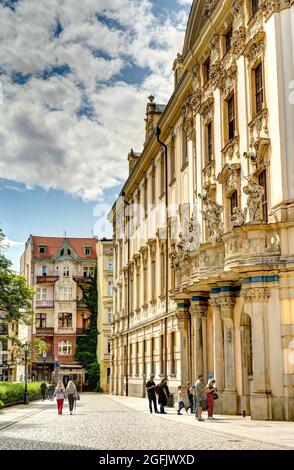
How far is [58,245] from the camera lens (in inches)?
3738

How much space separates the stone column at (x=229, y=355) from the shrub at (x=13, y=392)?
15435mm

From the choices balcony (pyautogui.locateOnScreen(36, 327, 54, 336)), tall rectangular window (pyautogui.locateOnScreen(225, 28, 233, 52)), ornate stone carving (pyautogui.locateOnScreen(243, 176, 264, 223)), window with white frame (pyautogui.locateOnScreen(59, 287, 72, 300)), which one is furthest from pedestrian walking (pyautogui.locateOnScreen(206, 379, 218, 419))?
window with white frame (pyautogui.locateOnScreen(59, 287, 72, 300))

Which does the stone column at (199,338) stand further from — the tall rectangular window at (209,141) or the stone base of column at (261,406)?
the stone base of column at (261,406)

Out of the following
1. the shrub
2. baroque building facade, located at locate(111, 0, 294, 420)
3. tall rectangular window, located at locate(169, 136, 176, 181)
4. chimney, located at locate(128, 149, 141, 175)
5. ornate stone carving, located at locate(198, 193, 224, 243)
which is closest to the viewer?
baroque building facade, located at locate(111, 0, 294, 420)

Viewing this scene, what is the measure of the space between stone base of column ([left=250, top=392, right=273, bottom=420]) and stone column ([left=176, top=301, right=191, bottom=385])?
9316mm

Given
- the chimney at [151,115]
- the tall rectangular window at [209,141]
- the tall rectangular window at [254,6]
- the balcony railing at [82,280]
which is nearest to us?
the tall rectangular window at [254,6]

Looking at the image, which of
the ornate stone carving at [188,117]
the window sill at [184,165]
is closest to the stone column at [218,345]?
the window sill at [184,165]

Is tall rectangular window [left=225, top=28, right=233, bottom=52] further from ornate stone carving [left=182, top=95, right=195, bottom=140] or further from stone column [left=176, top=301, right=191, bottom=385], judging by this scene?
stone column [left=176, top=301, right=191, bottom=385]

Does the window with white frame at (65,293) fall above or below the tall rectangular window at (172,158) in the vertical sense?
below

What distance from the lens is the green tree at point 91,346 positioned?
80.9 m

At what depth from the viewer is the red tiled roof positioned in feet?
304
